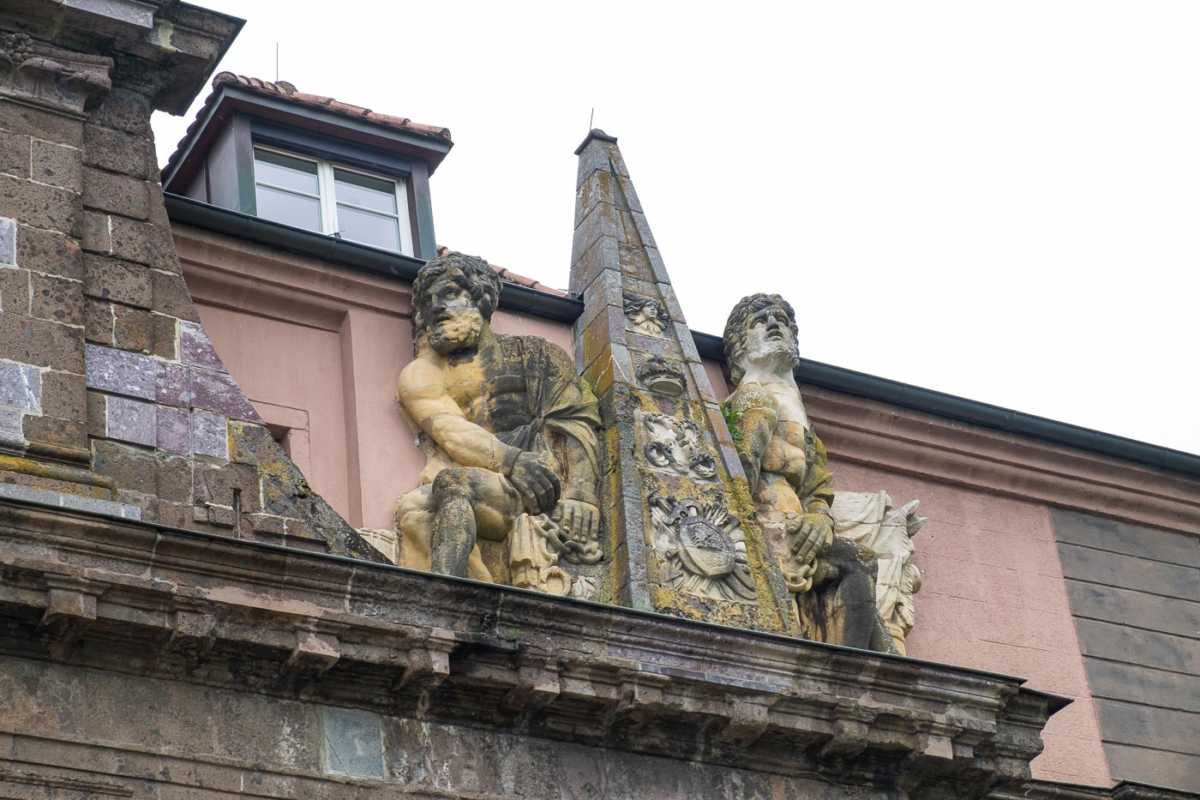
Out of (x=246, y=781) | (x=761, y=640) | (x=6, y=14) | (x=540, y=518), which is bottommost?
(x=246, y=781)

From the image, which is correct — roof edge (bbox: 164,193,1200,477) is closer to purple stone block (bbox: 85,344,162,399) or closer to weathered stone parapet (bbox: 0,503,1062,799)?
purple stone block (bbox: 85,344,162,399)

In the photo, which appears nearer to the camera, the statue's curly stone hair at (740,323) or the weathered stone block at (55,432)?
the weathered stone block at (55,432)

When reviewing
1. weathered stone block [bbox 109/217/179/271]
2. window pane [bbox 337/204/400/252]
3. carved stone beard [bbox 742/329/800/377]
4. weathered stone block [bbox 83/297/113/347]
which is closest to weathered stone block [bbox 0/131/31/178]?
Result: weathered stone block [bbox 109/217/179/271]

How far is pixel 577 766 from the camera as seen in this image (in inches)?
479

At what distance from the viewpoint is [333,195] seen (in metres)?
15.9

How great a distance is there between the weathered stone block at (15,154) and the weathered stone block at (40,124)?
49mm

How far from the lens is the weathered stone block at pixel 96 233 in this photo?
12.8 metres

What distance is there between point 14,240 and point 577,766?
12.2 ft

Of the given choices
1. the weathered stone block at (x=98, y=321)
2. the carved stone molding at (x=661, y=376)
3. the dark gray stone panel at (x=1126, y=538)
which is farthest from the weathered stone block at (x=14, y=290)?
the dark gray stone panel at (x=1126, y=538)

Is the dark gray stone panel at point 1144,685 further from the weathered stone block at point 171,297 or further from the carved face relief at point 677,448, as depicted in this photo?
the weathered stone block at point 171,297

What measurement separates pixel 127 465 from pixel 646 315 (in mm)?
3972

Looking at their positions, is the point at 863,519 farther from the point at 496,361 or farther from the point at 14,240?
the point at 14,240

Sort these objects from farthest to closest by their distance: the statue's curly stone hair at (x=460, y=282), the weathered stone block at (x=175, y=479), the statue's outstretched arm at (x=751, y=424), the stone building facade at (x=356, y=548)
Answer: the statue's outstretched arm at (x=751, y=424), the statue's curly stone hair at (x=460, y=282), the weathered stone block at (x=175, y=479), the stone building facade at (x=356, y=548)

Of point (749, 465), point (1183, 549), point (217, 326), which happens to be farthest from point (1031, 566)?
point (217, 326)
